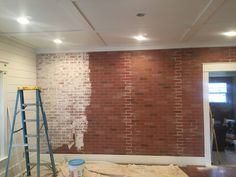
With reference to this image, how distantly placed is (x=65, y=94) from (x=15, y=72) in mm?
1263

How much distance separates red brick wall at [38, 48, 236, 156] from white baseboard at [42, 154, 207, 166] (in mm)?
90

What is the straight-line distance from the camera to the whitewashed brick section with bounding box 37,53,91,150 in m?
5.56

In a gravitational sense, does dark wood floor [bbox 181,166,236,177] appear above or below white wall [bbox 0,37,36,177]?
below

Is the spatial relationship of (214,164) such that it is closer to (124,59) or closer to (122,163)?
(122,163)

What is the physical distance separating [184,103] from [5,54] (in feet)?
12.1

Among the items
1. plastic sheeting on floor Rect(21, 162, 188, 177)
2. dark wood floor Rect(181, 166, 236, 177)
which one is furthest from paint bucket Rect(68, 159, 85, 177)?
dark wood floor Rect(181, 166, 236, 177)

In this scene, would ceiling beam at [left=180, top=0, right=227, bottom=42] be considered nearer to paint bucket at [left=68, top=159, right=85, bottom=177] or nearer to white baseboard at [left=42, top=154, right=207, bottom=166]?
white baseboard at [left=42, top=154, right=207, bottom=166]

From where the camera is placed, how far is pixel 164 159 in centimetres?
532

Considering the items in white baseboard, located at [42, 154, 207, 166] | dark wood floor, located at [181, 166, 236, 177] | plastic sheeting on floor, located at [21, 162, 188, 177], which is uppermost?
white baseboard, located at [42, 154, 207, 166]

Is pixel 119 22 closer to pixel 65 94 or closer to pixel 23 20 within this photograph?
pixel 23 20

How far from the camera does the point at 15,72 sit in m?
4.72

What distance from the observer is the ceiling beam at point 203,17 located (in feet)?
9.37

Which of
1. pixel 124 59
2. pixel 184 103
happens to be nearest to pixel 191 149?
pixel 184 103

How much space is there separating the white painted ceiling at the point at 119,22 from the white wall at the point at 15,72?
8.1 inches
